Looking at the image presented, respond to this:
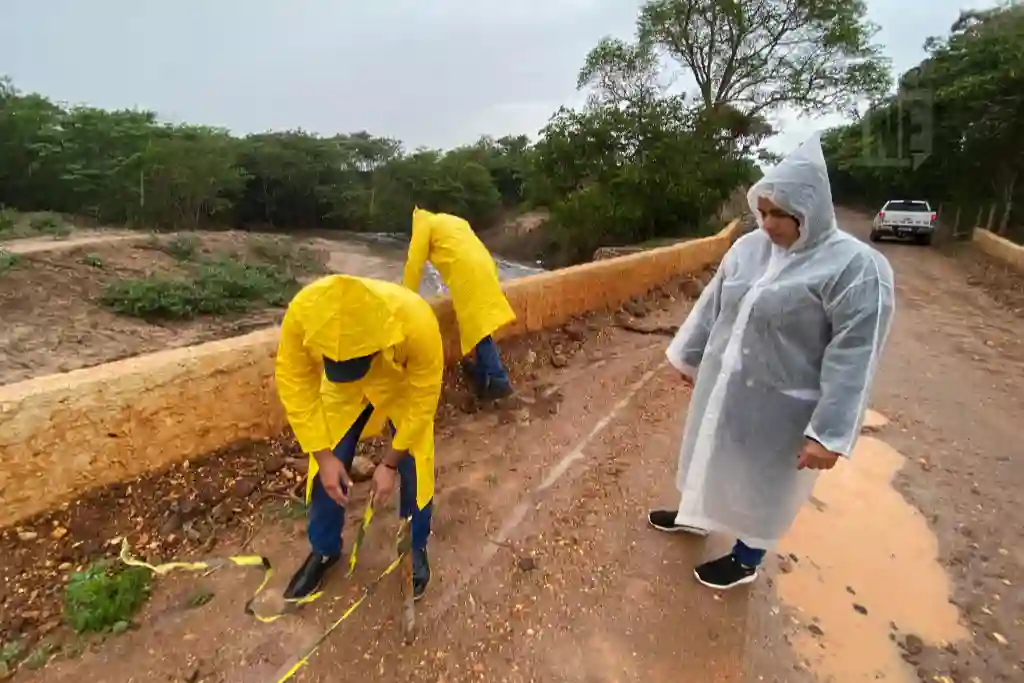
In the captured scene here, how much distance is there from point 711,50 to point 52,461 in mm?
22126

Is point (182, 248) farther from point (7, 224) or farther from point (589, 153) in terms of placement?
point (589, 153)

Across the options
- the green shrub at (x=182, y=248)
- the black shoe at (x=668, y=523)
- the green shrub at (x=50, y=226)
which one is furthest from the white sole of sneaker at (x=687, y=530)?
the green shrub at (x=50, y=226)

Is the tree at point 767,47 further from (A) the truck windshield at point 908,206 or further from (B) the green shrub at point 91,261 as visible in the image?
(B) the green shrub at point 91,261

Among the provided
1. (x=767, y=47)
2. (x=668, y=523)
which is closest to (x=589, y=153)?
(x=767, y=47)

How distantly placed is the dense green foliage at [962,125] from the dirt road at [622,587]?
38.4 feet

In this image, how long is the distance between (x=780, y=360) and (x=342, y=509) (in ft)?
5.09

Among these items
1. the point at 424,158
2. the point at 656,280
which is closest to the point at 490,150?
the point at 424,158

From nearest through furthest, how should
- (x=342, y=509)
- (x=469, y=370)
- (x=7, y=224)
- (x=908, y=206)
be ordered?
(x=342, y=509), (x=469, y=370), (x=7, y=224), (x=908, y=206)

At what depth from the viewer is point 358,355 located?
188 centimetres

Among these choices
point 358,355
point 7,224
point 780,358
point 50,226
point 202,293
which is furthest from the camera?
point 50,226

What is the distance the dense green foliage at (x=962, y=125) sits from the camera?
1431 cm

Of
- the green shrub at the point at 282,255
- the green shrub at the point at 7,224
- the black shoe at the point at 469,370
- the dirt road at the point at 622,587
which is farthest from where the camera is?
the green shrub at the point at 282,255

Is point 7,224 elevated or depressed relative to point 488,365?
elevated

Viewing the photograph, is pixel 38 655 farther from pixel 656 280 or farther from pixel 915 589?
pixel 656 280
